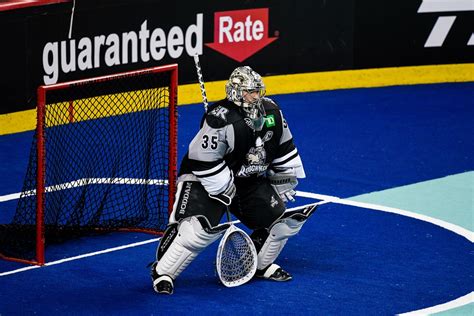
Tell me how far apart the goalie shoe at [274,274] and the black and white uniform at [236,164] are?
31 centimetres

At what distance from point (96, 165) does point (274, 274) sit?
301 cm

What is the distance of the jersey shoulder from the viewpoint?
8.76 m

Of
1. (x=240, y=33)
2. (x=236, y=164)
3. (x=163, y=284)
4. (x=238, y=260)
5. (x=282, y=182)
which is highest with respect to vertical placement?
(x=240, y=33)

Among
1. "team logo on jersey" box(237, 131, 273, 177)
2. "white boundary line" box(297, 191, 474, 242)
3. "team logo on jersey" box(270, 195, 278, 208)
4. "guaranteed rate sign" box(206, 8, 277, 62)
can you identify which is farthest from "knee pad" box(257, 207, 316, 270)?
"guaranteed rate sign" box(206, 8, 277, 62)

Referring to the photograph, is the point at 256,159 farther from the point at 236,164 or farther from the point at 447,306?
the point at 447,306

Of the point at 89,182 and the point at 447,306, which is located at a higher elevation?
the point at 89,182

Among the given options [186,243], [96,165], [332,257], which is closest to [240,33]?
[96,165]

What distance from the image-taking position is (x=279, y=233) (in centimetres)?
911

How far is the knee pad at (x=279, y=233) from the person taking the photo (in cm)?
910

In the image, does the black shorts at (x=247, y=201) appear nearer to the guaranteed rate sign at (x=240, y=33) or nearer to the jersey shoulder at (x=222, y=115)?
→ the jersey shoulder at (x=222, y=115)

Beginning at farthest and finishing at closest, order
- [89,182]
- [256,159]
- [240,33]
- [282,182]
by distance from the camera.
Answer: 1. [240,33]
2. [89,182]
3. [282,182]
4. [256,159]

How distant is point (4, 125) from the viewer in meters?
12.8

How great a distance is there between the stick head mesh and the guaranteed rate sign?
5.47 metres

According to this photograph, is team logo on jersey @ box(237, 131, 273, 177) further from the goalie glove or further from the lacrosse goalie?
the goalie glove
